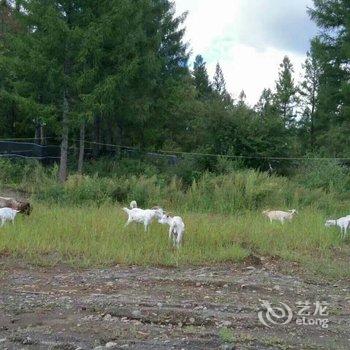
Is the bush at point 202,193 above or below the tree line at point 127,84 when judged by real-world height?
below

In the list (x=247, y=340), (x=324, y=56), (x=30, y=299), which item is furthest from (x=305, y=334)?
(x=324, y=56)

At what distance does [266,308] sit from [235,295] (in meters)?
0.85

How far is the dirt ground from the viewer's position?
6.22 m

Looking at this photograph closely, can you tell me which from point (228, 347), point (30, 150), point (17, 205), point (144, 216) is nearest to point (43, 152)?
point (30, 150)

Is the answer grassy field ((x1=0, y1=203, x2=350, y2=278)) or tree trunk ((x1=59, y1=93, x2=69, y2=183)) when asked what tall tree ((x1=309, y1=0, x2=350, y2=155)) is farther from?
grassy field ((x1=0, y1=203, x2=350, y2=278))

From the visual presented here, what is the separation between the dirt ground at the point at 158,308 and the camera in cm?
622

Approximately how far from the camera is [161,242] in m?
11.9

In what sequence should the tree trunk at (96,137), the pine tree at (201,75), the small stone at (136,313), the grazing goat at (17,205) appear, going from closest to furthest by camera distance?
the small stone at (136,313) < the grazing goat at (17,205) < the tree trunk at (96,137) < the pine tree at (201,75)

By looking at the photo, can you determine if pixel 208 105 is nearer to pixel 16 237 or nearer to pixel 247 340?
pixel 16 237

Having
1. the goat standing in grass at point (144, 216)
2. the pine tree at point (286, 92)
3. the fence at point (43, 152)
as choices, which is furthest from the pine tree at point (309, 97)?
the goat standing in grass at point (144, 216)

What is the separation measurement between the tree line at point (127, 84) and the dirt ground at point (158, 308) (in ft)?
47.6

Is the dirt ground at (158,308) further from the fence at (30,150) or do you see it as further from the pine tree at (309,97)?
the pine tree at (309,97)

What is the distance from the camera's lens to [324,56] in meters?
35.3

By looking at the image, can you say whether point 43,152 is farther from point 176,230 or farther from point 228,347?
point 228,347
